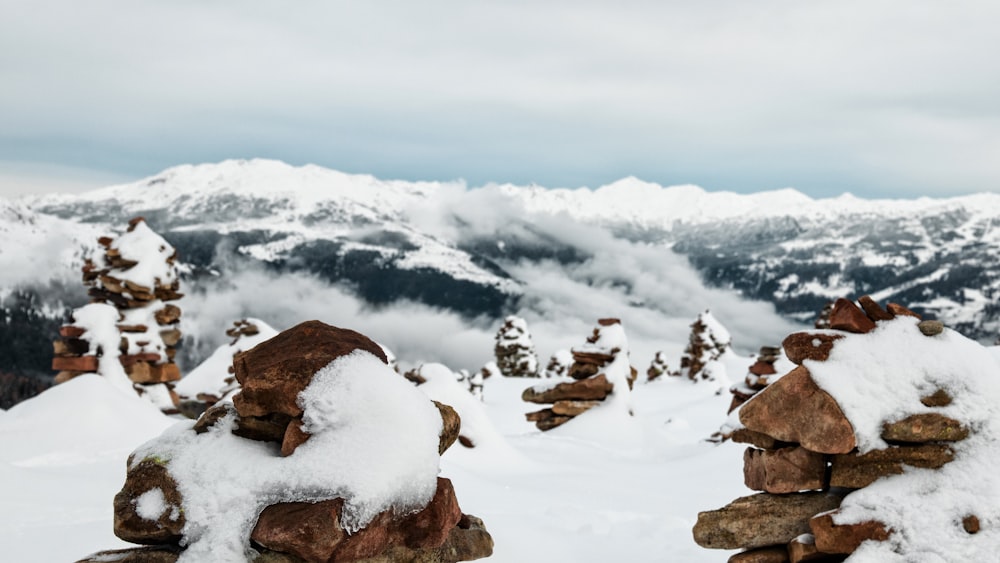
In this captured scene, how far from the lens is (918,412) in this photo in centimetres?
598

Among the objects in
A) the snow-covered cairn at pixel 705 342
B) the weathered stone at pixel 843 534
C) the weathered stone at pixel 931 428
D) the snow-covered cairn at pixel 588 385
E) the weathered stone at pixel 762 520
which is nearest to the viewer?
the weathered stone at pixel 843 534

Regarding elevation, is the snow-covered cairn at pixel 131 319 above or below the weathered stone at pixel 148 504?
below

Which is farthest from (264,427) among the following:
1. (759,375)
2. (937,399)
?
(759,375)

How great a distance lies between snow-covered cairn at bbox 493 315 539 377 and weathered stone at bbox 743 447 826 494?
57.5 meters

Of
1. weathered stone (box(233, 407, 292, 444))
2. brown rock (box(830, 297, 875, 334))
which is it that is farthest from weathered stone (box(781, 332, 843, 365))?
weathered stone (box(233, 407, 292, 444))

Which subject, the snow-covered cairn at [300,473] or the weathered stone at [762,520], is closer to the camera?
the snow-covered cairn at [300,473]

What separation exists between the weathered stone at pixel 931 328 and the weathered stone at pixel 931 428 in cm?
92

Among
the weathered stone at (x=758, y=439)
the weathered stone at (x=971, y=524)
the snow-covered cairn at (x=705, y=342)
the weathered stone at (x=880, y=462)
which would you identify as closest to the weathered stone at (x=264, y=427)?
the weathered stone at (x=758, y=439)

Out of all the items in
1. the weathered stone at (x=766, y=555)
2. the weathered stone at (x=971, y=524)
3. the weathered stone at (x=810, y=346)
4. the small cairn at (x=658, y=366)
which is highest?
the weathered stone at (x=810, y=346)

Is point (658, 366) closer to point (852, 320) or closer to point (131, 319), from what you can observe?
point (131, 319)

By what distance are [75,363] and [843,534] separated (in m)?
22.4

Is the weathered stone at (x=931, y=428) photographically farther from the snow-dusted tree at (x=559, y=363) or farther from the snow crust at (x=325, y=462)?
the snow-dusted tree at (x=559, y=363)

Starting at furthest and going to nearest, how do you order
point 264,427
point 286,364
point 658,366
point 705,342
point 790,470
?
point 658,366, point 705,342, point 790,470, point 264,427, point 286,364

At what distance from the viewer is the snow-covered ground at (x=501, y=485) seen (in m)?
7.93
